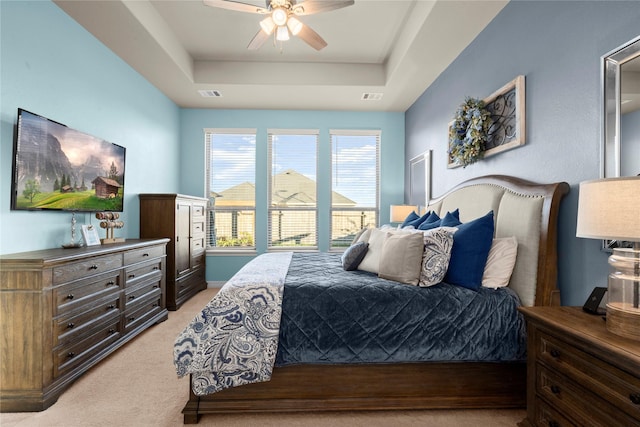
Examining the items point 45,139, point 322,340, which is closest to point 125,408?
point 322,340

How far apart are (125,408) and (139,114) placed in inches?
126

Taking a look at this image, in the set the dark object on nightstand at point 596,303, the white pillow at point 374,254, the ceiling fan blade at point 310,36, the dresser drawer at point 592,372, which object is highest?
the ceiling fan blade at point 310,36

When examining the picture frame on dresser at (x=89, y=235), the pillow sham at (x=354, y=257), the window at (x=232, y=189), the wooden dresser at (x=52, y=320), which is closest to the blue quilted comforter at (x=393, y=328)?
the pillow sham at (x=354, y=257)

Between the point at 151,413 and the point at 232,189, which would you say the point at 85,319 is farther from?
the point at 232,189

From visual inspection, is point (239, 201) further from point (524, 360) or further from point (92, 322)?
point (524, 360)

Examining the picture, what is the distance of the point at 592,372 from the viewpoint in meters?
1.20

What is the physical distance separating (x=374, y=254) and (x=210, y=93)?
11.2 feet

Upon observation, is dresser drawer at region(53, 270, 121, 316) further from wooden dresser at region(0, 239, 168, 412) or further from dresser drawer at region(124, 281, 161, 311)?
dresser drawer at region(124, 281, 161, 311)

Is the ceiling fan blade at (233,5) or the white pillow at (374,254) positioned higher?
the ceiling fan blade at (233,5)

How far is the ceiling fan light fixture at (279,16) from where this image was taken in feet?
7.89

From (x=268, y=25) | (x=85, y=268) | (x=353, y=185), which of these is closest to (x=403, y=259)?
(x=268, y=25)

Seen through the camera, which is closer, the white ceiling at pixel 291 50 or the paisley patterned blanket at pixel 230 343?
the paisley patterned blanket at pixel 230 343

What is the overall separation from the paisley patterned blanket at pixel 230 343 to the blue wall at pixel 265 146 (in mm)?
3287

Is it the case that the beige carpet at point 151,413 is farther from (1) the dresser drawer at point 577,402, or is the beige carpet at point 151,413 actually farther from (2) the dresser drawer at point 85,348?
(1) the dresser drawer at point 577,402
